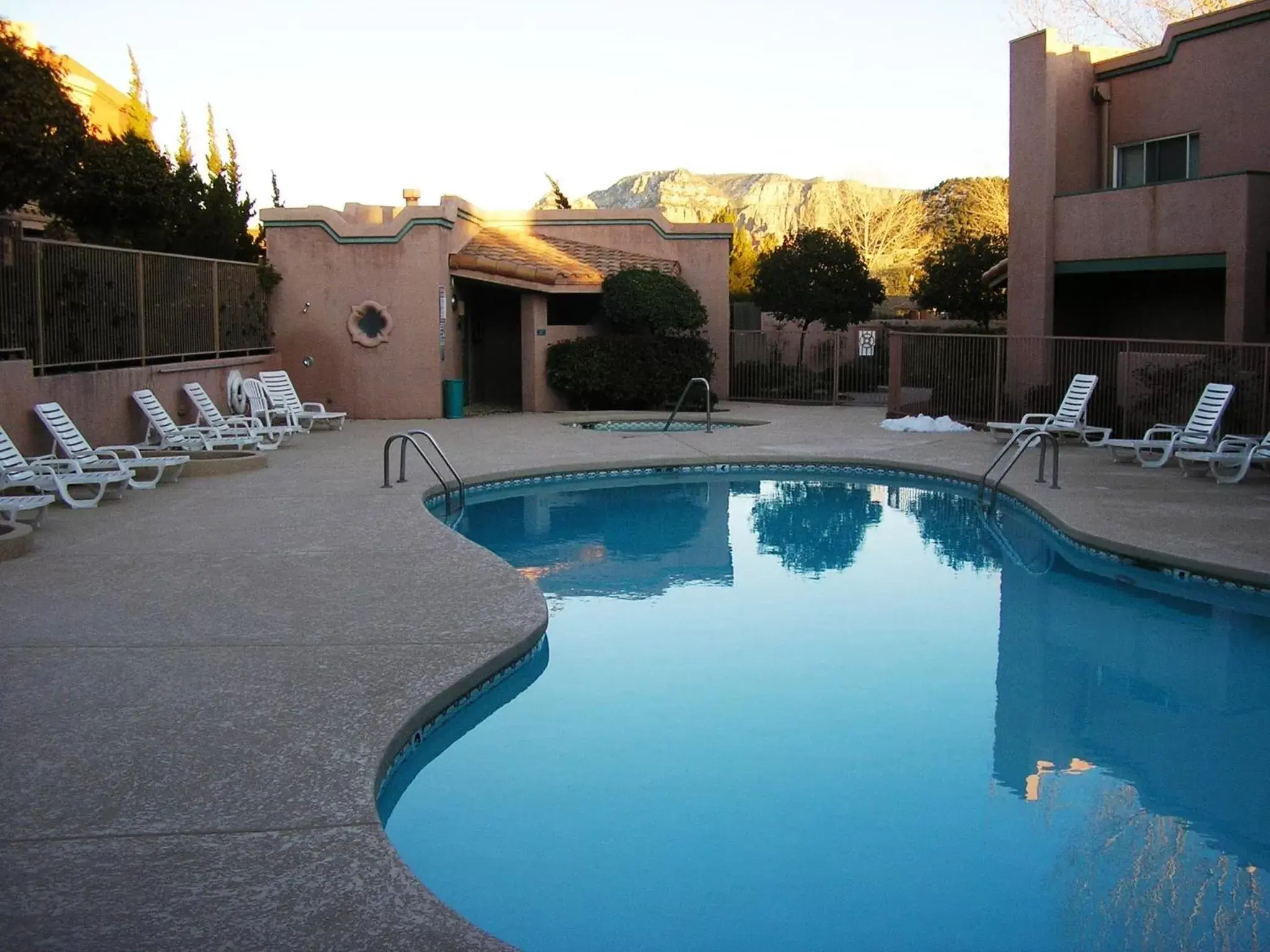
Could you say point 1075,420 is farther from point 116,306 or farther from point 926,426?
point 116,306

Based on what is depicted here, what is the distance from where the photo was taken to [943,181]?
69062mm

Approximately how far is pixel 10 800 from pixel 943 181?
225 ft

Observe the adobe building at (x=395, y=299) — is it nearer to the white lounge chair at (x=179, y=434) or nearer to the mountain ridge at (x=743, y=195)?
the white lounge chair at (x=179, y=434)

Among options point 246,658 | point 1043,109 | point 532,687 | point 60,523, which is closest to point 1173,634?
point 532,687

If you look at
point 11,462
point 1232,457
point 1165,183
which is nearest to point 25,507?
point 11,462

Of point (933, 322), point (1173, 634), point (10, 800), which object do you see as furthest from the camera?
point (933, 322)

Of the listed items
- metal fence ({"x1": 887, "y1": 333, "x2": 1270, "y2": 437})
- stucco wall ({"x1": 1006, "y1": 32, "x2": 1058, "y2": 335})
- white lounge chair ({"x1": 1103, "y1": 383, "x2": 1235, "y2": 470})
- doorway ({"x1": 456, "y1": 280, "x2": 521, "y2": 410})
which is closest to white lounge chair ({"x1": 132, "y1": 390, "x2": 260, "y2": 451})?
doorway ({"x1": 456, "y1": 280, "x2": 521, "y2": 410})

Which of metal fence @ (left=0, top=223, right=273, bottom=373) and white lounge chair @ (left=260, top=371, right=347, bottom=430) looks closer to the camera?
metal fence @ (left=0, top=223, right=273, bottom=373)

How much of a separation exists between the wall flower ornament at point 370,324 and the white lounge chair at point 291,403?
1854 millimetres

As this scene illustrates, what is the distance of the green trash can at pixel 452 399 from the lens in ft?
79.9

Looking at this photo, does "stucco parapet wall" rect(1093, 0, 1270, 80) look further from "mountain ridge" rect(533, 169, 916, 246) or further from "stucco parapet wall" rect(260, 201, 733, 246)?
"mountain ridge" rect(533, 169, 916, 246)

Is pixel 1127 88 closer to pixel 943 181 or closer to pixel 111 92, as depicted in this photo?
pixel 111 92

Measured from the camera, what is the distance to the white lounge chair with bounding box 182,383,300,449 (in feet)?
60.8

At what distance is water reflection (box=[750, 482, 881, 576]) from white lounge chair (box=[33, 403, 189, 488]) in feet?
21.6
